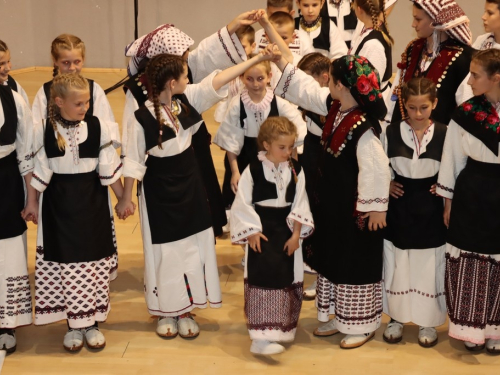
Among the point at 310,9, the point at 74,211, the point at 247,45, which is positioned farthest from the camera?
the point at 310,9

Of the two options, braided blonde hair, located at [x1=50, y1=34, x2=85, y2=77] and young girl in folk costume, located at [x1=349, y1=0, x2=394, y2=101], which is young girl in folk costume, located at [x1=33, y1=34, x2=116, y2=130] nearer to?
braided blonde hair, located at [x1=50, y1=34, x2=85, y2=77]

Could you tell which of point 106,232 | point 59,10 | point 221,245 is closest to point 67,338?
point 106,232

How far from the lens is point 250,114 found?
4129 millimetres

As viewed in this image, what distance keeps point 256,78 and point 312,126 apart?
0.48 meters

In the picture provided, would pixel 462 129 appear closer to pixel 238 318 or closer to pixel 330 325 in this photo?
pixel 330 325

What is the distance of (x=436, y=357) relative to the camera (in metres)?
3.74

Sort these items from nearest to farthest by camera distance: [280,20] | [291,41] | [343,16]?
[280,20] → [291,41] → [343,16]

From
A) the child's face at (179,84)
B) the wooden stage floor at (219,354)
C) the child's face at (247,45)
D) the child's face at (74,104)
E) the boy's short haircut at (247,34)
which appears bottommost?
the wooden stage floor at (219,354)

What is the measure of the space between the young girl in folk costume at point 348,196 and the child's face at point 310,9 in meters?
1.37

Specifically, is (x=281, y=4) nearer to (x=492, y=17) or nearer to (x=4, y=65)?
(x=492, y=17)

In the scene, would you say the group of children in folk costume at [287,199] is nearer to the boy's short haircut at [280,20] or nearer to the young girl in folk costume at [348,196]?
the young girl in folk costume at [348,196]

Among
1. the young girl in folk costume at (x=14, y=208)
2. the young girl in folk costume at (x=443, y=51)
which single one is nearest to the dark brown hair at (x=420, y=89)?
the young girl in folk costume at (x=443, y=51)

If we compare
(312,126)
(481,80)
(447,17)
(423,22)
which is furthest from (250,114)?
(481,80)

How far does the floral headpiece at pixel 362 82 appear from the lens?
11.4 feet
